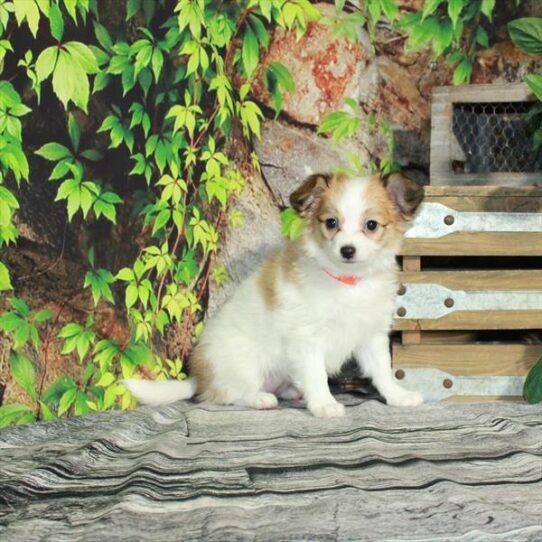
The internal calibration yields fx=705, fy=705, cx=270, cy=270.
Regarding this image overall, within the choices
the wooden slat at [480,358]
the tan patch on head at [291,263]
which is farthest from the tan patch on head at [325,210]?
the wooden slat at [480,358]

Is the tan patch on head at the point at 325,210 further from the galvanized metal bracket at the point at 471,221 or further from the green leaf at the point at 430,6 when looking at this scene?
the green leaf at the point at 430,6

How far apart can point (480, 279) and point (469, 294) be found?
7 centimetres

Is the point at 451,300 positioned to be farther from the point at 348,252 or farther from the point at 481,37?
the point at 481,37

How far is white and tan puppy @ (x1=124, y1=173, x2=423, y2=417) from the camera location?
2.20 m

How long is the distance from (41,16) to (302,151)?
1147 mm

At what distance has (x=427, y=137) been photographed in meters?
2.94

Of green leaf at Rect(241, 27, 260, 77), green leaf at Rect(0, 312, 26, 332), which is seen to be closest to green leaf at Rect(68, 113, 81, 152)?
green leaf at Rect(0, 312, 26, 332)

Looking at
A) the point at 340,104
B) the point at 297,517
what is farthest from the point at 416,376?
the point at 297,517

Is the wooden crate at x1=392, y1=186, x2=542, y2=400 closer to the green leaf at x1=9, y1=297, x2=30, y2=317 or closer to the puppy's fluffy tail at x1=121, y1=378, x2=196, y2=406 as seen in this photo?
the puppy's fluffy tail at x1=121, y1=378, x2=196, y2=406

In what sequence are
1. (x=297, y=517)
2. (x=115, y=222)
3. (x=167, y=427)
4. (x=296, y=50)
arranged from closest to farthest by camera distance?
(x=297, y=517) < (x=167, y=427) < (x=115, y=222) < (x=296, y=50)

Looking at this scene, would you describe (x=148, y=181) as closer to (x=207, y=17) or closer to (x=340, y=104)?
(x=207, y=17)

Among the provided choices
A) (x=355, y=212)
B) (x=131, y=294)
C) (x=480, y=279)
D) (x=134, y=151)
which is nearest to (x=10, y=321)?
(x=131, y=294)

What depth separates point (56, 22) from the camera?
212 centimetres

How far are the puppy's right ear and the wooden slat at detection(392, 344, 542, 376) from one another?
2.20 feet
